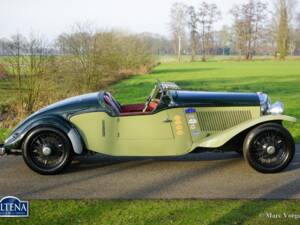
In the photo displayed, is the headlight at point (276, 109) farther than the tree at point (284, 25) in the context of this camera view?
No

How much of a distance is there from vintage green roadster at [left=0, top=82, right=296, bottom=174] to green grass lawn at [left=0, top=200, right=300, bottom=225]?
49.0 inches

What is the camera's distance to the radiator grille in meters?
5.89

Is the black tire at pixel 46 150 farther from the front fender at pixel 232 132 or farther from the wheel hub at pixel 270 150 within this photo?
the wheel hub at pixel 270 150

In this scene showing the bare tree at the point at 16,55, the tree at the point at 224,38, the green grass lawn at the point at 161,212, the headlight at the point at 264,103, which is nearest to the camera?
the green grass lawn at the point at 161,212

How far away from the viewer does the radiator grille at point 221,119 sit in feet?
19.3

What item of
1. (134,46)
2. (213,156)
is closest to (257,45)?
(134,46)

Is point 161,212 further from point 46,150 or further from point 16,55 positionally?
point 16,55

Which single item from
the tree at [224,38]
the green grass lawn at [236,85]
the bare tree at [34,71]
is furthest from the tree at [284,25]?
the bare tree at [34,71]

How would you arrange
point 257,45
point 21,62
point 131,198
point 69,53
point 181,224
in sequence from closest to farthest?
point 181,224 < point 131,198 < point 21,62 < point 69,53 < point 257,45

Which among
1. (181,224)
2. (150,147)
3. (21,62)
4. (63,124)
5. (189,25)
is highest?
(189,25)

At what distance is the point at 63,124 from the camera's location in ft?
18.7

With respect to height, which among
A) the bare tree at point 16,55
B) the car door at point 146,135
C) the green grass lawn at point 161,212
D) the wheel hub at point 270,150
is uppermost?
the bare tree at point 16,55

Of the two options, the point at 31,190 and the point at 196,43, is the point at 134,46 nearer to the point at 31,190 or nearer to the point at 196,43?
the point at 31,190

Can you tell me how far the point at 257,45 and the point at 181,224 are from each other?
86.3 meters
